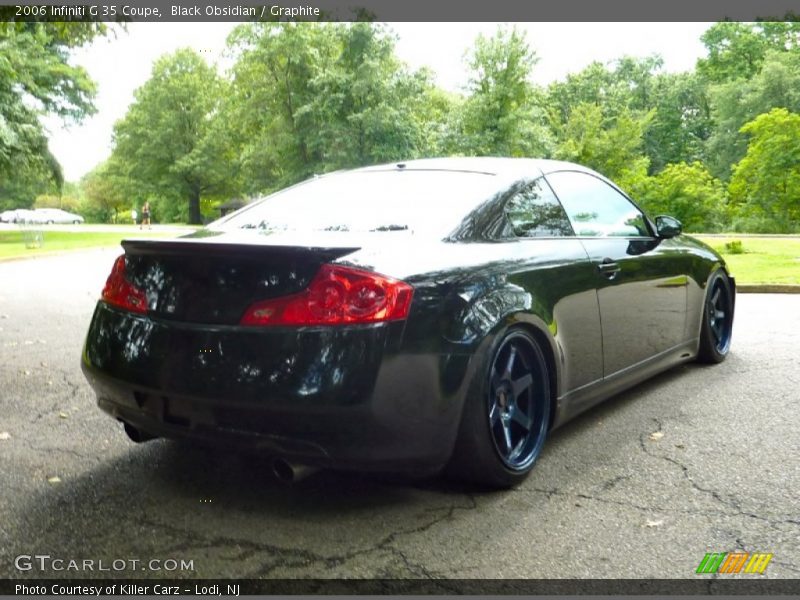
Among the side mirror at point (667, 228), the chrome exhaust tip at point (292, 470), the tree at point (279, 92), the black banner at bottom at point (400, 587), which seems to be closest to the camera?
the black banner at bottom at point (400, 587)

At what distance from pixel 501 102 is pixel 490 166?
105 ft

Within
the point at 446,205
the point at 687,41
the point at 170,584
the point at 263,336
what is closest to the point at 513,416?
the point at 446,205

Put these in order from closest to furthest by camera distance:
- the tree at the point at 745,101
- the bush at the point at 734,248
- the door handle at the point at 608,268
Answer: the door handle at the point at 608,268
the bush at the point at 734,248
the tree at the point at 745,101

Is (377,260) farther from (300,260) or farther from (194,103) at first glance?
(194,103)

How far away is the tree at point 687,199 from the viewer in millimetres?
32562

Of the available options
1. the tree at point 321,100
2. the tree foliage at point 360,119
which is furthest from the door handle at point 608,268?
the tree at point 321,100

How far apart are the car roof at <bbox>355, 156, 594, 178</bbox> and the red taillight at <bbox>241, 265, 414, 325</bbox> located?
1.28 m

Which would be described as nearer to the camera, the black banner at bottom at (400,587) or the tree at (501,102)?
the black banner at bottom at (400,587)

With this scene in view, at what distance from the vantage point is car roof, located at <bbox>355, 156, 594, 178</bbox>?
13.1 ft

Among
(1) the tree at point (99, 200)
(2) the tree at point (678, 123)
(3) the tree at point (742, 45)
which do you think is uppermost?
(3) the tree at point (742, 45)

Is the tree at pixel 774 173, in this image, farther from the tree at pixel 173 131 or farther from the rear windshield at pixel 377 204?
the tree at pixel 173 131

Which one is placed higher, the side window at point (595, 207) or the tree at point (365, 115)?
the tree at point (365, 115)

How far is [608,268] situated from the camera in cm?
417

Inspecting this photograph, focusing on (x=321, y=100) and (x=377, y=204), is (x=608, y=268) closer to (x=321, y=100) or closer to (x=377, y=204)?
(x=377, y=204)
